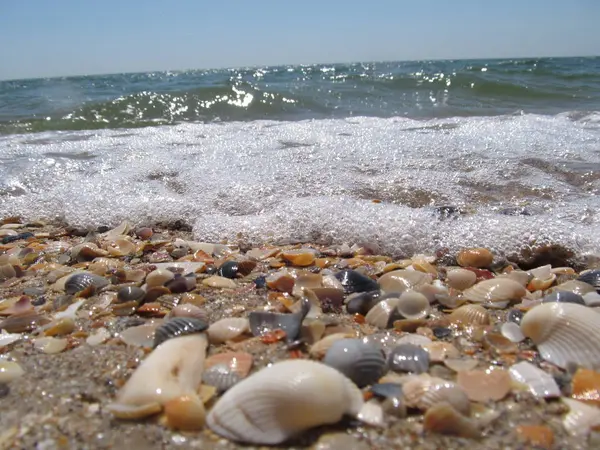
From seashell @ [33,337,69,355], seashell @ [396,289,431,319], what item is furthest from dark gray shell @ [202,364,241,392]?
seashell @ [396,289,431,319]

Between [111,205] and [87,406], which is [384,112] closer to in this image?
[111,205]

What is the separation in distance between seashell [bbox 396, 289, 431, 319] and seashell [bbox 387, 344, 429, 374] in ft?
0.89

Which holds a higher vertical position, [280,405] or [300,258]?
[280,405]

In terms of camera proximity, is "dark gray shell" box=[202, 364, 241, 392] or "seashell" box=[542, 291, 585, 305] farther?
"seashell" box=[542, 291, 585, 305]

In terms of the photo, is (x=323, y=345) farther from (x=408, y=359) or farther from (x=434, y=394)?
(x=434, y=394)

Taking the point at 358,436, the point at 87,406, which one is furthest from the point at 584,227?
the point at 87,406

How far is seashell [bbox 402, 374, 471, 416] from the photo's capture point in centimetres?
121

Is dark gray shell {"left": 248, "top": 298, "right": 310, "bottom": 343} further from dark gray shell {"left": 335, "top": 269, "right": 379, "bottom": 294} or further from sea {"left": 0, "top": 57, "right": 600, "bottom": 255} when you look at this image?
sea {"left": 0, "top": 57, "right": 600, "bottom": 255}

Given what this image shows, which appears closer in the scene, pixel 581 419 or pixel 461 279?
pixel 581 419

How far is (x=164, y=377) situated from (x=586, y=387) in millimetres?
1035

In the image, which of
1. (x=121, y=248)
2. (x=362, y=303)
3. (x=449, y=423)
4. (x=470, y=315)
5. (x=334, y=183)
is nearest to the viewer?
(x=449, y=423)

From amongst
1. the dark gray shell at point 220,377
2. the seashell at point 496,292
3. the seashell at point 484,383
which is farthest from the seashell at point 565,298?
the dark gray shell at point 220,377

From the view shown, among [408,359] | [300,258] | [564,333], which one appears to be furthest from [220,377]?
[300,258]

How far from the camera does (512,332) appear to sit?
5.20 ft
